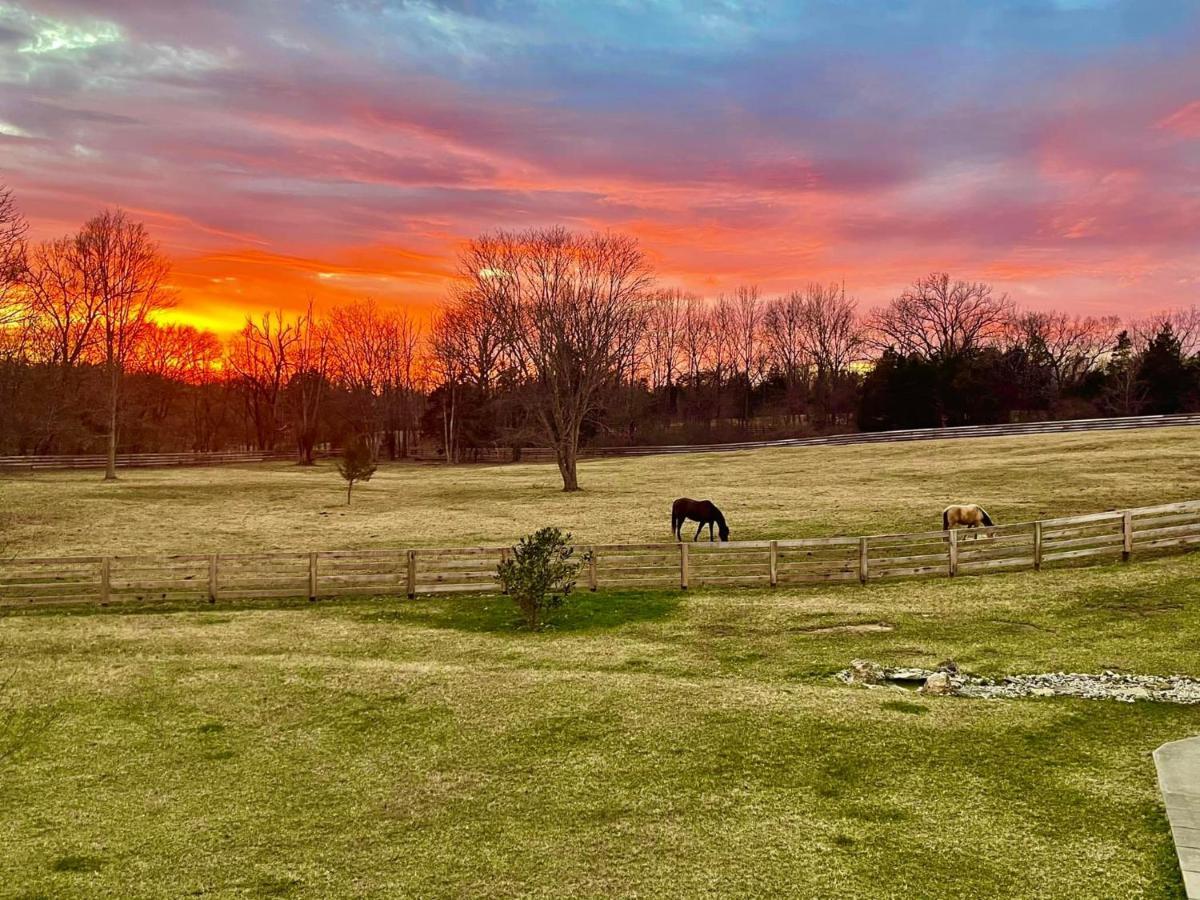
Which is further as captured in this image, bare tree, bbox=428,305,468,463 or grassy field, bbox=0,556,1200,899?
bare tree, bbox=428,305,468,463

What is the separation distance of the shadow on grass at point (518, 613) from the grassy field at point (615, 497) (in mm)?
7930

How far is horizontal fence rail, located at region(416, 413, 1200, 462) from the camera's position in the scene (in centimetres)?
5962

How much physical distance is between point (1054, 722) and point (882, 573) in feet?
34.1

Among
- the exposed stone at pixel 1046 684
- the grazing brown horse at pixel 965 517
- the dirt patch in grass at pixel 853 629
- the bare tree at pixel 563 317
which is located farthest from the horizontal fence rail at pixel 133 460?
the exposed stone at pixel 1046 684

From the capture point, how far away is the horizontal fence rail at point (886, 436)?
59625 millimetres

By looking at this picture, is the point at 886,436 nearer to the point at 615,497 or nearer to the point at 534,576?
Result: the point at 615,497

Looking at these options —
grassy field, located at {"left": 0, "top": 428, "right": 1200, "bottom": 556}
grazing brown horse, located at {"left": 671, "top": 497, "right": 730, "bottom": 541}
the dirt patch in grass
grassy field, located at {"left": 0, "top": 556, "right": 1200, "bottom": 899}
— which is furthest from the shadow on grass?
grassy field, located at {"left": 0, "top": 428, "right": 1200, "bottom": 556}

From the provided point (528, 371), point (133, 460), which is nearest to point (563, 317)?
point (528, 371)

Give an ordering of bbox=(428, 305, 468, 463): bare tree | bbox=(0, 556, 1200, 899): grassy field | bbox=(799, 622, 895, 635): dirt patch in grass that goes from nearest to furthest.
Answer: bbox=(0, 556, 1200, 899): grassy field, bbox=(799, 622, 895, 635): dirt patch in grass, bbox=(428, 305, 468, 463): bare tree

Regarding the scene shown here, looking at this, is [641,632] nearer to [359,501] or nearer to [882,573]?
[882,573]

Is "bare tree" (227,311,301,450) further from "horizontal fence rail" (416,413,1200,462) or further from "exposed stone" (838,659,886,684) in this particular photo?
"exposed stone" (838,659,886,684)

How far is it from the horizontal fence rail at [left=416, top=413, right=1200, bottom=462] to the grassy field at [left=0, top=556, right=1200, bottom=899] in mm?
52047

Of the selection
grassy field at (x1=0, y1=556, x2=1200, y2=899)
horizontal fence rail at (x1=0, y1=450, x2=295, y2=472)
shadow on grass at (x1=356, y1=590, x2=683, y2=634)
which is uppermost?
horizontal fence rail at (x1=0, y1=450, x2=295, y2=472)

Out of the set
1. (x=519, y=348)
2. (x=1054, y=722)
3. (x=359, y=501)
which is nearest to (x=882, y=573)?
(x=1054, y=722)
